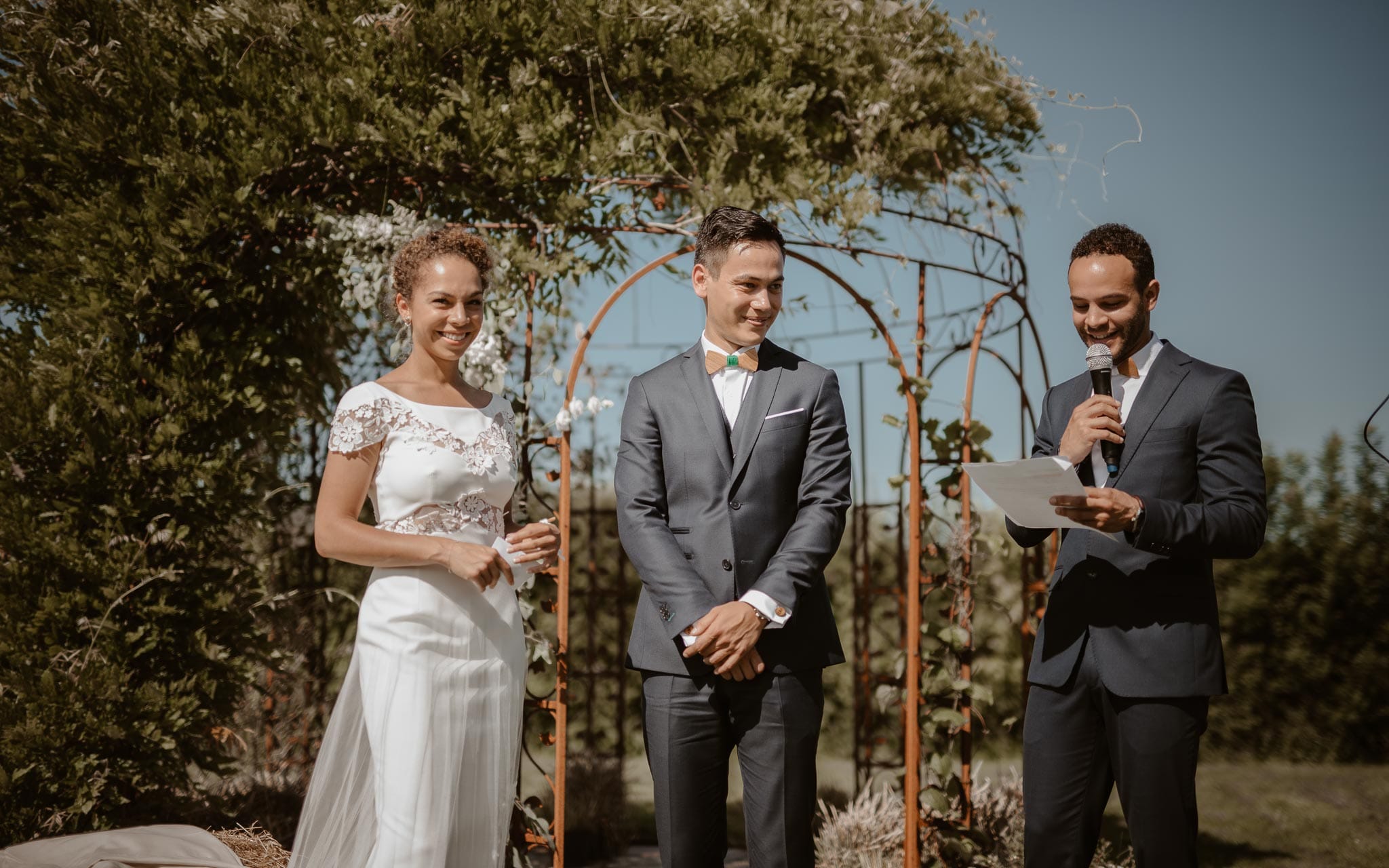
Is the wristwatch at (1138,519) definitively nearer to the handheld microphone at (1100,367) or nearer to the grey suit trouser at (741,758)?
the handheld microphone at (1100,367)

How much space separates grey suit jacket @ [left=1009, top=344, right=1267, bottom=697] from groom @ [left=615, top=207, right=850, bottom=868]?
579mm

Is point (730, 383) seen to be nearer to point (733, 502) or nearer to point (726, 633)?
point (733, 502)

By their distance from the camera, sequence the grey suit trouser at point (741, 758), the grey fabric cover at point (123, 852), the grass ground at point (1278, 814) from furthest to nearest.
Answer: the grass ground at point (1278, 814) < the grey fabric cover at point (123, 852) < the grey suit trouser at point (741, 758)

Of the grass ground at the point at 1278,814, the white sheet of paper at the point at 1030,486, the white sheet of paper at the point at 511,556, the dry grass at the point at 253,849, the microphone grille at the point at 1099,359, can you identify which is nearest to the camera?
the white sheet of paper at the point at 1030,486

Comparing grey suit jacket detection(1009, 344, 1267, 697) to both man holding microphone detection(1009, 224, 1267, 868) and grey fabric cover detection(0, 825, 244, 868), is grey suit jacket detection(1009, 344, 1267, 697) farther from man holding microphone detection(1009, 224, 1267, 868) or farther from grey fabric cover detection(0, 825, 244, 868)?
grey fabric cover detection(0, 825, 244, 868)

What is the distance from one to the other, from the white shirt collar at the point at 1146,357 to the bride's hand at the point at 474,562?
1512mm

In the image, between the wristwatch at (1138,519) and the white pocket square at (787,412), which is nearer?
the wristwatch at (1138,519)

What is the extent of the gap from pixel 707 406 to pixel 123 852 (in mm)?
2042

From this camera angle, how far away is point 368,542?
2.38 m

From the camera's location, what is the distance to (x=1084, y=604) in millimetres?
2420

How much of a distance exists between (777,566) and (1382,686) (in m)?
6.89

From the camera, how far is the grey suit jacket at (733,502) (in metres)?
2.45

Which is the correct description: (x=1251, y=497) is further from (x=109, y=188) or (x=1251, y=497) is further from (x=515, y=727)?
(x=109, y=188)

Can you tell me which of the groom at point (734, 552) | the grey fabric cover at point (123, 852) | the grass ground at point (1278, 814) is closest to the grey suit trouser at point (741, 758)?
the groom at point (734, 552)
